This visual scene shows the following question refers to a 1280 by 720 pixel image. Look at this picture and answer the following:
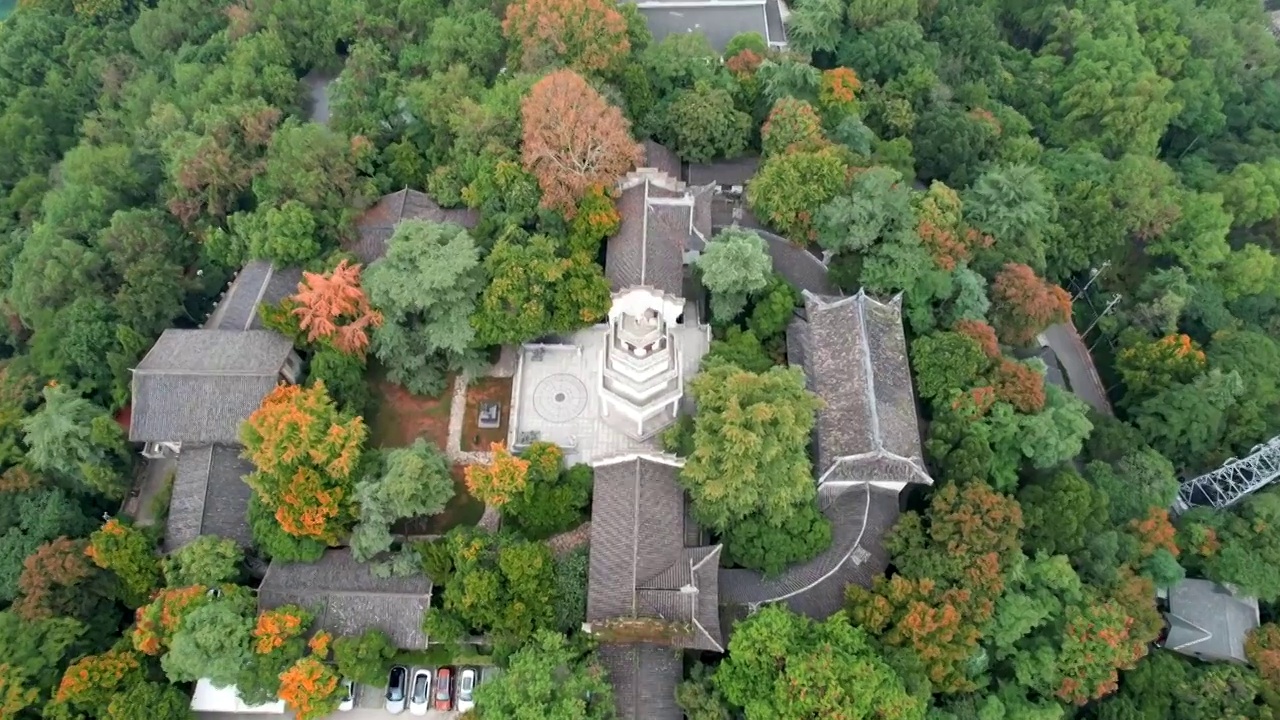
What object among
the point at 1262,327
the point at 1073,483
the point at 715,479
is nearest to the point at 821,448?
the point at 715,479

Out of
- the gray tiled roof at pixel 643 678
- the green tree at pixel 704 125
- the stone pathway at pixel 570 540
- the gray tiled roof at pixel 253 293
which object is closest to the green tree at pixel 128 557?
the gray tiled roof at pixel 253 293

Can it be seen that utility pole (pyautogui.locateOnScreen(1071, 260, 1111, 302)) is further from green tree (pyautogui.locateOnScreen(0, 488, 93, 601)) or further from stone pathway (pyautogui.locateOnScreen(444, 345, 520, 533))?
green tree (pyautogui.locateOnScreen(0, 488, 93, 601))

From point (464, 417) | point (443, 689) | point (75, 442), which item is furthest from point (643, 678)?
point (75, 442)

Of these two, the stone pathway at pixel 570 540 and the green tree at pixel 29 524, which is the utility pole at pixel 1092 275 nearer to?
A: the stone pathway at pixel 570 540

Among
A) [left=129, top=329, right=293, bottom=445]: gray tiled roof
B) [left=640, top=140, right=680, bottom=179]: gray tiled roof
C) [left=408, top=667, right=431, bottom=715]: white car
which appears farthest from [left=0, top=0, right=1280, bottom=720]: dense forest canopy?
[left=408, top=667, right=431, bottom=715]: white car

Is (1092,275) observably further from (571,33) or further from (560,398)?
(571,33)

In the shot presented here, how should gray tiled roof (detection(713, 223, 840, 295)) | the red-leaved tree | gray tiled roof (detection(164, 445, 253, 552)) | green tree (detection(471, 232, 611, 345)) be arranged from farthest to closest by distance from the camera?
gray tiled roof (detection(713, 223, 840, 295)) → the red-leaved tree → green tree (detection(471, 232, 611, 345)) → gray tiled roof (detection(164, 445, 253, 552))

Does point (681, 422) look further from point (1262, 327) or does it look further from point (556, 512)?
point (1262, 327)
